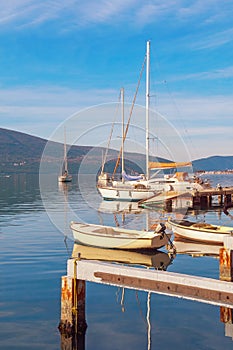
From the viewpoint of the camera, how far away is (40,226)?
43.8 meters

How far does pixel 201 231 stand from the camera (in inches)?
1261

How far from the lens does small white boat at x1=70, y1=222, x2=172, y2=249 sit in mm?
29266

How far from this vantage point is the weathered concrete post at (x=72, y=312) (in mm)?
14180

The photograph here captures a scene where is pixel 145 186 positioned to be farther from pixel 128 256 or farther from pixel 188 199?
pixel 128 256

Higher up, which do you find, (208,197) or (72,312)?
(208,197)

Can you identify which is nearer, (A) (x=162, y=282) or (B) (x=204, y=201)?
(A) (x=162, y=282)

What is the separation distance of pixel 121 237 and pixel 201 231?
245 inches

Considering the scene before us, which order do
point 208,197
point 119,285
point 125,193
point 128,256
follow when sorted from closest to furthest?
point 119,285 < point 128,256 < point 208,197 < point 125,193

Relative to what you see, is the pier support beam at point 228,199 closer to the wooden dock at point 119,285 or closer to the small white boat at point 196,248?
the small white boat at point 196,248

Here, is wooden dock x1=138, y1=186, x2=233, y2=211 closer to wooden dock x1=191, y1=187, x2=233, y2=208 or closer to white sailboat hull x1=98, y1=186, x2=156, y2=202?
wooden dock x1=191, y1=187, x2=233, y2=208

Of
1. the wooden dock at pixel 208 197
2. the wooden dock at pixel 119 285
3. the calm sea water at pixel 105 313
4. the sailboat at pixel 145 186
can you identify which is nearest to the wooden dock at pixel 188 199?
the wooden dock at pixel 208 197

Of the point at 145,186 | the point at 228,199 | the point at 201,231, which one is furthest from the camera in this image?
the point at 228,199

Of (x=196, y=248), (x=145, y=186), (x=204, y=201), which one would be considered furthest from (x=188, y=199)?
(x=196, y=248)

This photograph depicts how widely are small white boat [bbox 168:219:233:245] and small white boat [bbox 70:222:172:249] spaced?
8.37ft
